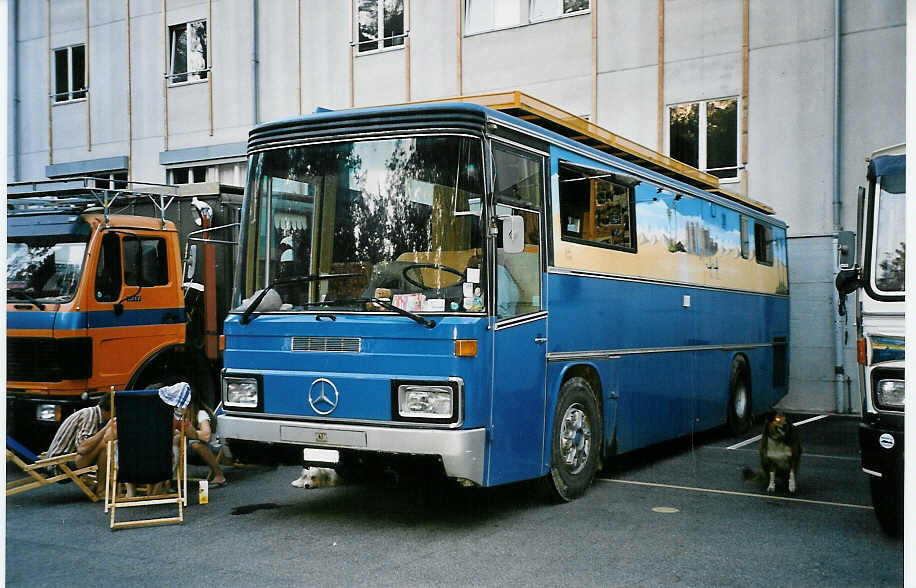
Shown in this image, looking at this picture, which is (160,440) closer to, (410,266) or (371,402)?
(371,402)

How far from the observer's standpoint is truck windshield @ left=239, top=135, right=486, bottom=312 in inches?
267

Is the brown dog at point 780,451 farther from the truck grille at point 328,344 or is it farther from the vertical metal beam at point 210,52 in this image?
the vertical metal beam at point 210,52

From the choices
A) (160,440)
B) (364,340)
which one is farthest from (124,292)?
(364,340)

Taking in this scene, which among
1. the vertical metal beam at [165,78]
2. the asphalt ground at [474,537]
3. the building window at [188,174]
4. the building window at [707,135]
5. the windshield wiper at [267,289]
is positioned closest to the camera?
the asphalt ground at [474,537]

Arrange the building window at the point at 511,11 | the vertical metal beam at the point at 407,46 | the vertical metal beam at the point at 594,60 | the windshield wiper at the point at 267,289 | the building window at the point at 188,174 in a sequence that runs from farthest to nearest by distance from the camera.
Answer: the building window at the point at 188,174 < the vertical metal beam at the point at 407,46 < the building window at the point at 511,11 < the vertical metal beam at the point at 594,60 < the windshield wiper at the point at 267,289

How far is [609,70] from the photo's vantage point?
1576 centimetres

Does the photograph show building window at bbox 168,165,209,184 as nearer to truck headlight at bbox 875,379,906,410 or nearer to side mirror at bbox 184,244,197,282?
side mirror at bbox 184,244,197,282

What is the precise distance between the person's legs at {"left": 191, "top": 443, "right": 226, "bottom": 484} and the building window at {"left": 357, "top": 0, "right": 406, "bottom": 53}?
11.1 m

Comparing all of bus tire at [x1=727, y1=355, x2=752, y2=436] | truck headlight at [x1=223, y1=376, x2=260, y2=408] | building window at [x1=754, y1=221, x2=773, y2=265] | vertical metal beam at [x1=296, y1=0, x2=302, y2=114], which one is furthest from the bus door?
vertical metal beam at [x1=296, y1=0, x2=302, y2=114]

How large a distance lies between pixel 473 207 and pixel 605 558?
257cm

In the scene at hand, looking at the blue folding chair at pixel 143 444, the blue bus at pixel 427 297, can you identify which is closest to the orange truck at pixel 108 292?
the blue folding chair at pixel 143 444

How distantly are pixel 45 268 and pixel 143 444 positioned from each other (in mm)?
3049

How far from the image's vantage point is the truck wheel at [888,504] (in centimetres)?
653

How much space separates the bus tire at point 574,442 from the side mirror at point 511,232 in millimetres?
1558
